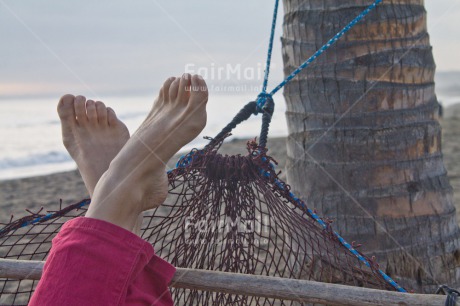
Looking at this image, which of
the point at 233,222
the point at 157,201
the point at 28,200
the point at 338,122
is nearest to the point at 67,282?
the point at 157,201

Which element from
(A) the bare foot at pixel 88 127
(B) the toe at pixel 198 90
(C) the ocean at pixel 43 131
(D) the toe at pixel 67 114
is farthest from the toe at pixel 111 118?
(C) the ocean at pixel 43 131

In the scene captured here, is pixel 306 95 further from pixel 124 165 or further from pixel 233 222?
pixel 124 165

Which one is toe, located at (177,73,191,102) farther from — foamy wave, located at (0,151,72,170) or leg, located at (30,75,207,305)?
foamy wave, located at (0,151,72,170)

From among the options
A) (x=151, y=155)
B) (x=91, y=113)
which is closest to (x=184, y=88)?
(x=151, y=155)

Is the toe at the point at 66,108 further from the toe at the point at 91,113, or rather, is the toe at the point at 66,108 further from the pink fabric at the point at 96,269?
the pink fabric at the point at 96,269

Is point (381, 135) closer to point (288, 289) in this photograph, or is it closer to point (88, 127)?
point (288, 289)

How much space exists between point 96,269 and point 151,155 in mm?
394

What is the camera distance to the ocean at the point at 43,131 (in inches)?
354

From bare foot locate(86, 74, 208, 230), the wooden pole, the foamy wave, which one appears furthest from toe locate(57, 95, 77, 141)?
the foamy wave

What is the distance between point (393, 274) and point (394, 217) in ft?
0.69

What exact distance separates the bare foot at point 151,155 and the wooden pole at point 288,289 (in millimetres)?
236

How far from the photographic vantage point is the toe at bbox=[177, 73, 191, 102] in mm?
1698

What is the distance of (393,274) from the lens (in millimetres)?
1866

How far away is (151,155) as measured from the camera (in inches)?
59.1
